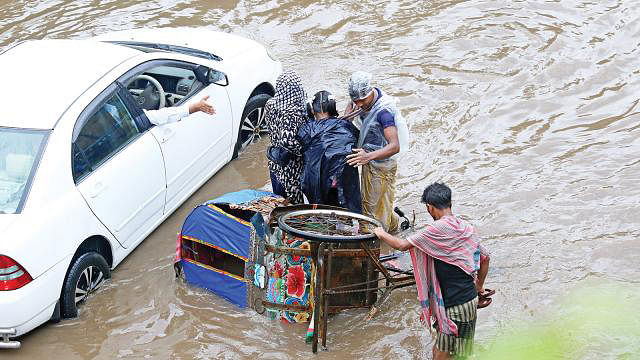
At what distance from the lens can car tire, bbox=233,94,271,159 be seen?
813 cm

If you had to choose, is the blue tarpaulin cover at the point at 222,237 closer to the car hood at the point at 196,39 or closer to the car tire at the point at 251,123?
the car tire at the point at 251,123

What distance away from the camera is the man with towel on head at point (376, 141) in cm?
620

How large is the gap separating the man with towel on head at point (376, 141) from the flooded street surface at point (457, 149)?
788mm

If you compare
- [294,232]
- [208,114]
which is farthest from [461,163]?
[294,232]

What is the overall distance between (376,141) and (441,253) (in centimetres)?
166

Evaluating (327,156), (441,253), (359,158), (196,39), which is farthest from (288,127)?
(196,39)

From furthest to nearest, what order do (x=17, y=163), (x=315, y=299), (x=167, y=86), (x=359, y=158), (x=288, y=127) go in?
(x=167, y=86) < (x=288, y=127) < (x=359, y=158) < (x=17, y=163) < (x=315, y=299)

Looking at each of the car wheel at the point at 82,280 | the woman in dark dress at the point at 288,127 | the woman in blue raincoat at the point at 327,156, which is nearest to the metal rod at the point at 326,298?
the woman in blue raincoat at the point at 327,156

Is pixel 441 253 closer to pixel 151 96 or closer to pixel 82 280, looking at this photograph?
pixel 82 280

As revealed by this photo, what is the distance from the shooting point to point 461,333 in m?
5.08

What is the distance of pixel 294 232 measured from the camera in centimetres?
533

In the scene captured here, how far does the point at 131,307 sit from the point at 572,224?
3640mm

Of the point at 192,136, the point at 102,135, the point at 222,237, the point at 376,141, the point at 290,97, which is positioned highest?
the point at 290,97

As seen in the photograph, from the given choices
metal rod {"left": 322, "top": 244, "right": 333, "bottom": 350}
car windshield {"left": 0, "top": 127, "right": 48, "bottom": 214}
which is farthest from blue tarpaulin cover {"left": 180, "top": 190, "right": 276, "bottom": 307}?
car windshield {"left": 0, "top": 127, "right": 48, "bottom": 214}
